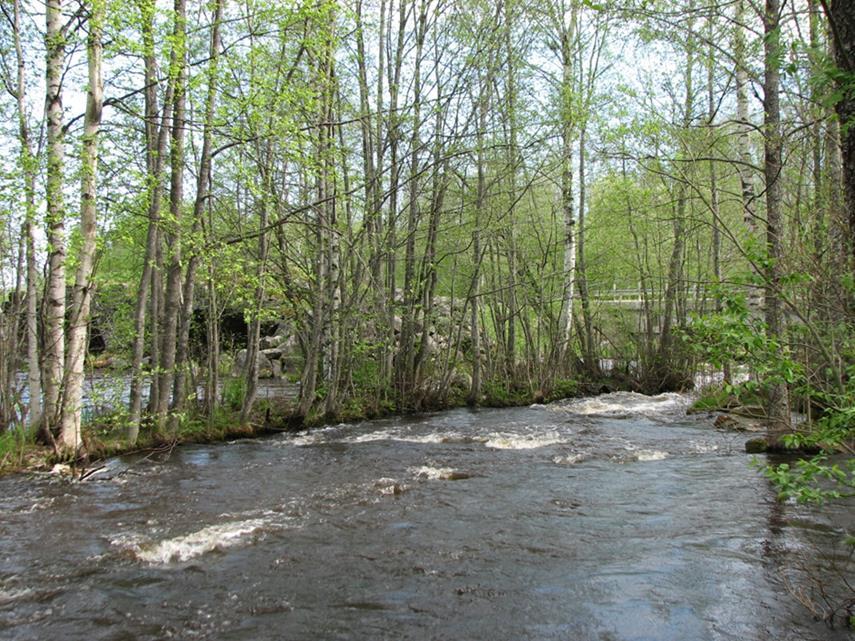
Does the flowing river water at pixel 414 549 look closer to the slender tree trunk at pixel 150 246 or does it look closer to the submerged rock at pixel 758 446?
the submerged rock at pixel 758 446

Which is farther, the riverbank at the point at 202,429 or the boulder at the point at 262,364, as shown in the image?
the boulder at the point at 262,364

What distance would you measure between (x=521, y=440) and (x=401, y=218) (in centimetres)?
683

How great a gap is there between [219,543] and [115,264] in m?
10.6

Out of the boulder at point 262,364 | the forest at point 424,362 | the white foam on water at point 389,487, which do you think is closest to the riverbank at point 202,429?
the forest at point 424,362

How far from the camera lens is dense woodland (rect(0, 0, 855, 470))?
17.9 ft

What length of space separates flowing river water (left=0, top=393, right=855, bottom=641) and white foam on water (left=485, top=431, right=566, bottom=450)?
84cm

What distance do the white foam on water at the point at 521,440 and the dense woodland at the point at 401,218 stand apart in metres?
3.39

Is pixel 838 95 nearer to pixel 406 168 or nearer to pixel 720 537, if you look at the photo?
pixel 720 537

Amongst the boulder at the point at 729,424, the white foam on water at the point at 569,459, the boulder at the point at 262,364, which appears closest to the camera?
the white foam on water at the point at 569,459

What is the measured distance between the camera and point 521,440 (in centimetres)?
1103

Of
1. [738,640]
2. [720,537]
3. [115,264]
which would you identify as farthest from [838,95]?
[115,264]

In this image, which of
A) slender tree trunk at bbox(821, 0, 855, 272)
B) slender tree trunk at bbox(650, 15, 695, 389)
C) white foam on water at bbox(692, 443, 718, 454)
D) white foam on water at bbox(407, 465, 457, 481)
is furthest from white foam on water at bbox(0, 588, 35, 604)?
slender tree trunk at bbox(650, 15, 695, 389)

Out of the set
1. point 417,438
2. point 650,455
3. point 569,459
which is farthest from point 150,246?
point 650,455

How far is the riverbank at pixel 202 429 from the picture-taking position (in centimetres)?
820
